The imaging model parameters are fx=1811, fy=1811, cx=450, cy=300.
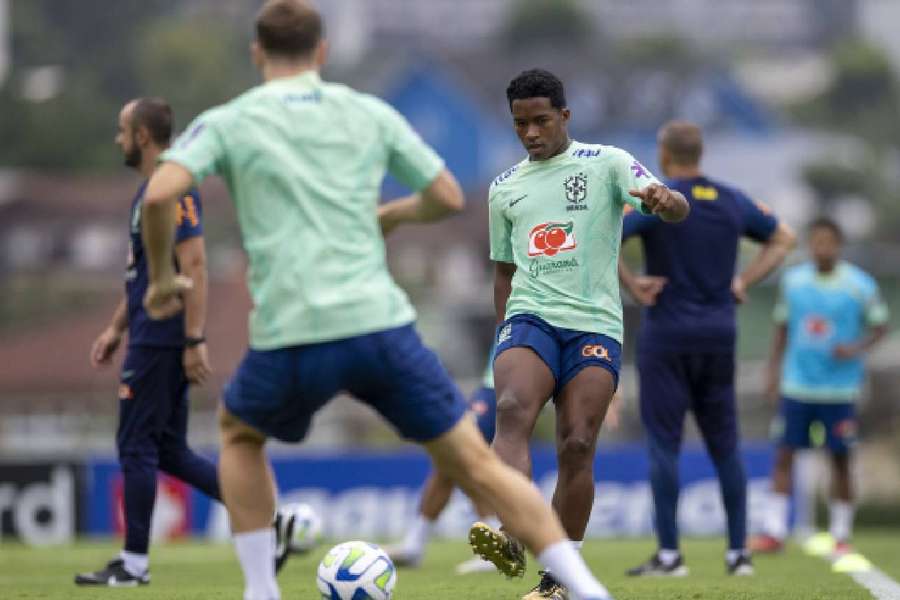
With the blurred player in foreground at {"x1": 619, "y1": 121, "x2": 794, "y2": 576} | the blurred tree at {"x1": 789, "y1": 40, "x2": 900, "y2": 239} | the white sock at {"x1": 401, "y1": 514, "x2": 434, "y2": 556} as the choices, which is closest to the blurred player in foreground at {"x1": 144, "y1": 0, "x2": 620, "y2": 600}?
the blurred player in foreground at {"x1": 619, "y1": 121, "x2": 794, "y2": 576}

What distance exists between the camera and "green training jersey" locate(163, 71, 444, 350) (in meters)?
6.10

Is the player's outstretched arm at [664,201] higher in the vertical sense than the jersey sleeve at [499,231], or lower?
higher

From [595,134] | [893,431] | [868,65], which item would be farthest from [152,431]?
[868,65]

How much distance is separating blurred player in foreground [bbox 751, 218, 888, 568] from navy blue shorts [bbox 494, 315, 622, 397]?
19.8ft

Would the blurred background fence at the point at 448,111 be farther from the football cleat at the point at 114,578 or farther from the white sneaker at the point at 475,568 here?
the football cleat at the point at 114,578

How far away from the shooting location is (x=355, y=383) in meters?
6.20

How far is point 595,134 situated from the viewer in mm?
101562

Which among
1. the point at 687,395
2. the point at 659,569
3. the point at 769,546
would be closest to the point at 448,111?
the point at 769,546

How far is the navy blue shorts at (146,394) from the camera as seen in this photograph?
935 cm

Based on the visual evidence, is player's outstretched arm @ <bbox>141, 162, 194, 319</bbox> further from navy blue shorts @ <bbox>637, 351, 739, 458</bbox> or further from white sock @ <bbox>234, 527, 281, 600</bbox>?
navy blue shorts @ <bbox>637, 351, 739, 458</bbox>

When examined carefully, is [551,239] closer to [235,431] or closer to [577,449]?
[577,449]

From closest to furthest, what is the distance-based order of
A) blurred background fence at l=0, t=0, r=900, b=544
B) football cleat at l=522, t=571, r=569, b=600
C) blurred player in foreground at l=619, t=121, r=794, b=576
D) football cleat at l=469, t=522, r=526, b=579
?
football cleat at l=469, t=522, r=526, b=579 < football cleat at l=522, t=571, r=569, b=600 < blurred player in foreground at l=619, t=121, r=794, b=576 < blurred background fence at l=0, t=0, r=900, b=544

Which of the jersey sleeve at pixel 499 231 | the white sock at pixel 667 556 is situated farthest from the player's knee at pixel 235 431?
the white sock at pixel 667 556

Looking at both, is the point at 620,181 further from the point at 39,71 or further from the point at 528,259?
the point at 39,71
